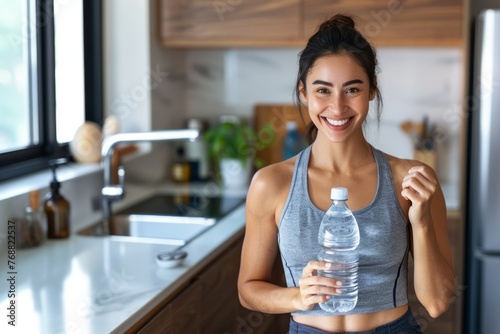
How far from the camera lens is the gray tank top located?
156 cm

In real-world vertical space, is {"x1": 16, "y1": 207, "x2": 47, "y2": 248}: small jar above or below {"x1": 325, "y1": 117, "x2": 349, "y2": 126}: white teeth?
below

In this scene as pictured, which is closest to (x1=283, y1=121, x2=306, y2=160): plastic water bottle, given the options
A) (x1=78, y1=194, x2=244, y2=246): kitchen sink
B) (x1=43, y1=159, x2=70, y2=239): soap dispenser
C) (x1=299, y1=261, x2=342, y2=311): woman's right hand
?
(x1=78, y1=194, x2=244, y2=246): kitchen sink

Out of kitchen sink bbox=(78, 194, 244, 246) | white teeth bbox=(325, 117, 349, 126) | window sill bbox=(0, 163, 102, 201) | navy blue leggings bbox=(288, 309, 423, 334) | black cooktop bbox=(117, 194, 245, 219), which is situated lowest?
navy blue leggings bbox=(288, 309, 423, 334)

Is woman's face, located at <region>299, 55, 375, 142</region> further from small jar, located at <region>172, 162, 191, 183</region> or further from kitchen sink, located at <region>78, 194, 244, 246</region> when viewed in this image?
small jar, located at <region>172, 162, 191, 183</region>

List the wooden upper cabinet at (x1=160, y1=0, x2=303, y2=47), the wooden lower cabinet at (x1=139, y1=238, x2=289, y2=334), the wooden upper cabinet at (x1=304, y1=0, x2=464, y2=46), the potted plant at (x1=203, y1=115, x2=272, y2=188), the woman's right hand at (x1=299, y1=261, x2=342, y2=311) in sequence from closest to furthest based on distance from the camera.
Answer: the woman's right hand at (x1=299, y1=261, x2=342, y2=311) < the wooden lower cabinet at (x1=139, y1=238, x2=289, y2=334) < the wooden upper cabinet at (x1=304, y1=0, x2=464, y2=46) < the wooden upper cabinet at (x1=160, y1=0, x2=303, y2=47) < the potted plant at (x1=203, y1=115, x2=272, y2=188)

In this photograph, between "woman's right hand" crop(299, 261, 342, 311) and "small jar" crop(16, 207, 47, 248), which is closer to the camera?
"woman's right hand" crop(299, 261, 342, 311)

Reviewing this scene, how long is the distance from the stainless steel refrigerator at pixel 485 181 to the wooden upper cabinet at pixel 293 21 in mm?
162

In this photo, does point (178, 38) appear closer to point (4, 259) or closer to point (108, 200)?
point (108, 200)

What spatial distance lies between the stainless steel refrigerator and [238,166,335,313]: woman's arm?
1470 mm

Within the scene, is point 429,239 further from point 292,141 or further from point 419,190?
point 292,141

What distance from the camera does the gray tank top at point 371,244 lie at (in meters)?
1.56

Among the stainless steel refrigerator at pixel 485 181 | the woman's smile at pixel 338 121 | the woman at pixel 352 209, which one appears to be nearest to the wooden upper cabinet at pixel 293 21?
the stainless steel refrigerator at pixel 485 181

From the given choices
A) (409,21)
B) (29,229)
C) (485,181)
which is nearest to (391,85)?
(409,21)

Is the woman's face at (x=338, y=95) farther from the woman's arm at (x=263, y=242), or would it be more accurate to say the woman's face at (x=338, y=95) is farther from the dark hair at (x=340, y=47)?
the woman's arm at (x=263, y=242)
